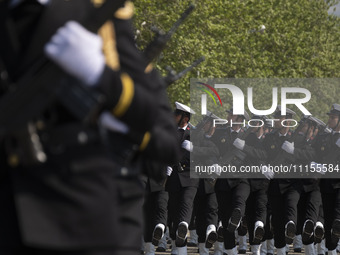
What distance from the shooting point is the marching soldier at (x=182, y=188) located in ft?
43.8

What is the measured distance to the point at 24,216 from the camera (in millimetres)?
2906

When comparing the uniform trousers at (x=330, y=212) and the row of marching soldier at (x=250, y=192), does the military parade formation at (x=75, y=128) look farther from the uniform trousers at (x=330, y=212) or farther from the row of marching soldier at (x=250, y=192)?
the uniform trousers at (x=330, y=212)

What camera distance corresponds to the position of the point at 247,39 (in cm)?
3431

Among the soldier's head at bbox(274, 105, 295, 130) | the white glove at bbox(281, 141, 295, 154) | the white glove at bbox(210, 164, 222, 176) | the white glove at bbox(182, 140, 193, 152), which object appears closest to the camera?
the white glove at bbox(182, 140, 193, 152)

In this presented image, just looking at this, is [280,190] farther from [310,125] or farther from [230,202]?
[310,125]

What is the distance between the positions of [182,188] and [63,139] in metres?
11.2

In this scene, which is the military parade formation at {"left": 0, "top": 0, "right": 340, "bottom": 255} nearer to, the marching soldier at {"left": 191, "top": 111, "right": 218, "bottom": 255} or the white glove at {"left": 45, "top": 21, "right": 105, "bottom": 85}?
the white glove at {"left": 45, "top": 21, "right": 105, "bottom": 85}

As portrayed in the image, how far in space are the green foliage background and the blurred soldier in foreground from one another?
1341 centimetres

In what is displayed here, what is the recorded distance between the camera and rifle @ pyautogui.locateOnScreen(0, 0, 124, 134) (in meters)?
2.92

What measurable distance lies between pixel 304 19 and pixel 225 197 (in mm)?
28525

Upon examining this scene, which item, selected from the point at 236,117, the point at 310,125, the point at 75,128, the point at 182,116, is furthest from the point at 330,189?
the point at 75,128

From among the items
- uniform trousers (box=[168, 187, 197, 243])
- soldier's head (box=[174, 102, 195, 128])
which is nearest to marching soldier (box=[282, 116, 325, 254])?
uniform trousers (box=[168, 187, 197, 243])

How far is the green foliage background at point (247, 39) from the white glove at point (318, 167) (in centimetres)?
325

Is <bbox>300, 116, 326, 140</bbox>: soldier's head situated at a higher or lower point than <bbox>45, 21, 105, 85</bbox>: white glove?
higher
